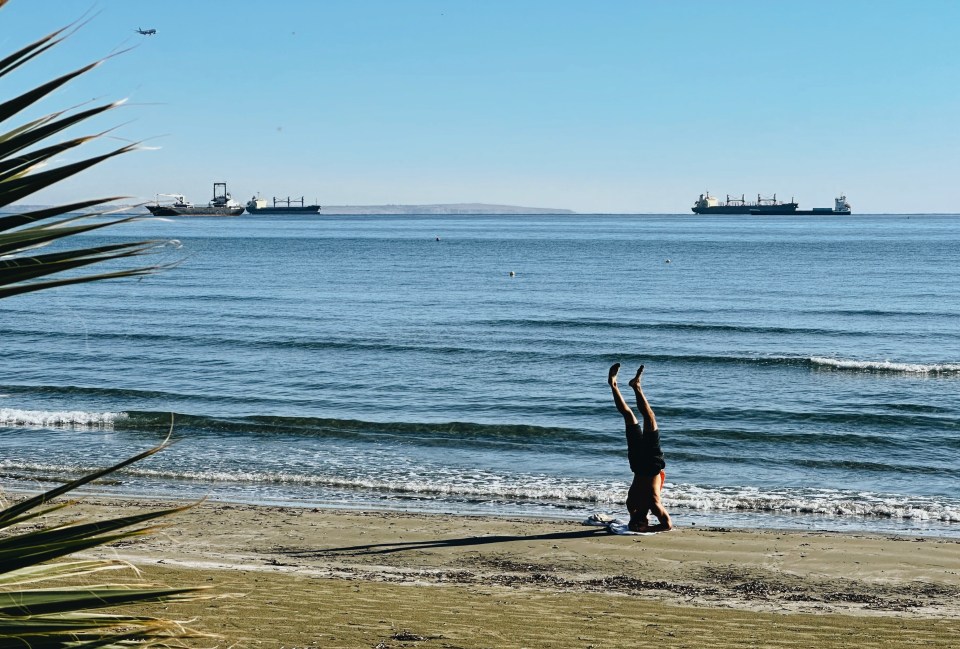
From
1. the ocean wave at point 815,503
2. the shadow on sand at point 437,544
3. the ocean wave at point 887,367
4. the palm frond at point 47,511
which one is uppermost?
the palm frond at point 47,511

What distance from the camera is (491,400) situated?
21.6 meters

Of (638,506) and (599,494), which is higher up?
(638,506)

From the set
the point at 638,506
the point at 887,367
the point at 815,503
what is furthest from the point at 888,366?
the point at 638,506

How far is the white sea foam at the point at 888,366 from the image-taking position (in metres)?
25.3

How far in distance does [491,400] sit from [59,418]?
337 inches

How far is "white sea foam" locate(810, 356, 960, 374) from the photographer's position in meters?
25.3

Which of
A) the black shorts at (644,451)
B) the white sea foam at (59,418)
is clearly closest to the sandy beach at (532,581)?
the black shorts at (644,451)

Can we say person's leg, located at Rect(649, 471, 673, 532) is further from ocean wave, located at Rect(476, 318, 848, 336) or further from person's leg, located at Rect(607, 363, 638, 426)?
ocean wave, located at Rect(476, 318, 848, 336)

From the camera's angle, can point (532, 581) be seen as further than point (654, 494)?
No

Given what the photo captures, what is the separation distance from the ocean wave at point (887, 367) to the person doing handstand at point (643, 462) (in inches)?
596

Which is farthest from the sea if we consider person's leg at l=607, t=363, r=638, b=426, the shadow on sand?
person's leg at l=607, t=363, r=638, b=426

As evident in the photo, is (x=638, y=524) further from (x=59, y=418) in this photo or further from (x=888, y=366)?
(x=888, y=366)

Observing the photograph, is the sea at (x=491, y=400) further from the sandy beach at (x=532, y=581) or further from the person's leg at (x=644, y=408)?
the person's leg at (x=644, y=408)

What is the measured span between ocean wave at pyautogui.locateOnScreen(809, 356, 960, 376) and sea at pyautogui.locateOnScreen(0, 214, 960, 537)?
3.8 inches
